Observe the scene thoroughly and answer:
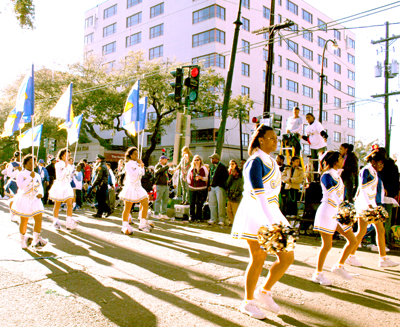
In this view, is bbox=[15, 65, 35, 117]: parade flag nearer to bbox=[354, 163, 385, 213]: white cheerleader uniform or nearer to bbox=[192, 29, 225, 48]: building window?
bbox=[354, 163, 385, 213]: white cheerleader uniform

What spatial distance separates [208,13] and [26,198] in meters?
37.3

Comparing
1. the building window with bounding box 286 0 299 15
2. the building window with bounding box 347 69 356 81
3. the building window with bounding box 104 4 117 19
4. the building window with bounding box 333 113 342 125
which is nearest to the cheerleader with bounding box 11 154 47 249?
the building window with bounding box 286 0 299 15

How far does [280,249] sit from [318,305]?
1.26 meters

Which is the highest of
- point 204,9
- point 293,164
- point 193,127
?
point 204,9

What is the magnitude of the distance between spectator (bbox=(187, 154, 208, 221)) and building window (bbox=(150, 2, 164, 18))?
127 ft

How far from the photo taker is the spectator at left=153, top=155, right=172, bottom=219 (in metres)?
11.4

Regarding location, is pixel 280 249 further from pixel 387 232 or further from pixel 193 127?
pixel 193 127

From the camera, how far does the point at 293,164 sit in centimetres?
1035

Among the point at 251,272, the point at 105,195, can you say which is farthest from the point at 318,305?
the point at 105,195

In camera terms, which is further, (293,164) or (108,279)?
(293,164)

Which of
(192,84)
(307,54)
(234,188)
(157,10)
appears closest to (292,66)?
(307,54)

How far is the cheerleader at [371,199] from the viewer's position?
19.7ft

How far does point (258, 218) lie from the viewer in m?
3.62

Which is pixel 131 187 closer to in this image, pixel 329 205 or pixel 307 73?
pixel 329 205
